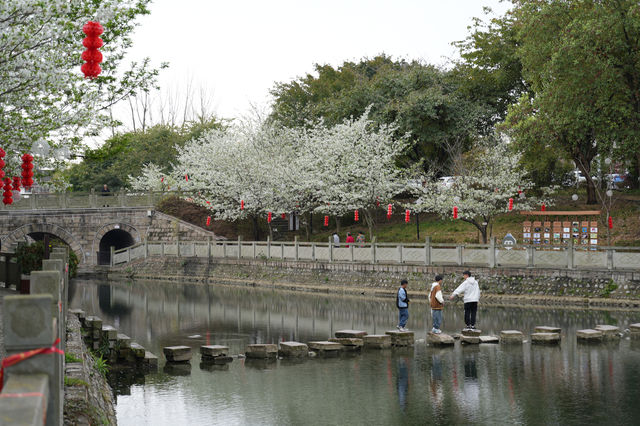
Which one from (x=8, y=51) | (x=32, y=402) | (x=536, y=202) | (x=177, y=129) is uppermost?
(x=177, y=129)

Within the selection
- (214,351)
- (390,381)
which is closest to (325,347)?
(214,351)

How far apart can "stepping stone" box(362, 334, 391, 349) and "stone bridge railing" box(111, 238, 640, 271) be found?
1133cm

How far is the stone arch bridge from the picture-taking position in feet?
157

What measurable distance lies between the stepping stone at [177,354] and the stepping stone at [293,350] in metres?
2.11

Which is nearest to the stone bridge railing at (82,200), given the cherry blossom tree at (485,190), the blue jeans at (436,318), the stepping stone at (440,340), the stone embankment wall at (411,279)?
the stone embankment wall at (411,279)

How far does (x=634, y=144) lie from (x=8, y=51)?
2055 cm

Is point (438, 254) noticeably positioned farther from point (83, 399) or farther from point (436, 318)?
point (83, 399)

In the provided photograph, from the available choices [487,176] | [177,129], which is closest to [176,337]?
[487,176]

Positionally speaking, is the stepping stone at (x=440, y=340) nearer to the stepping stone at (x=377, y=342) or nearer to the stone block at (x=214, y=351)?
the stepping stone at (x=377, y=342)

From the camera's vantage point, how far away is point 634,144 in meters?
26.1

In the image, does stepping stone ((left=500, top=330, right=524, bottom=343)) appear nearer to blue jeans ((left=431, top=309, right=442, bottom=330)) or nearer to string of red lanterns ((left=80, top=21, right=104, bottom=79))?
blue jeans ((left=431, top=309, right=442, bottom=330))

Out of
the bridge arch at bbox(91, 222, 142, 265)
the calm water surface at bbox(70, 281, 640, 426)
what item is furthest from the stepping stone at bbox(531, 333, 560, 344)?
the bridge arch at bbox(91, 222, 142, 265)

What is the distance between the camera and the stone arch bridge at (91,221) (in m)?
47.8

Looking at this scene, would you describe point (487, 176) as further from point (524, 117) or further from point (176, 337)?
point (176, 337)
